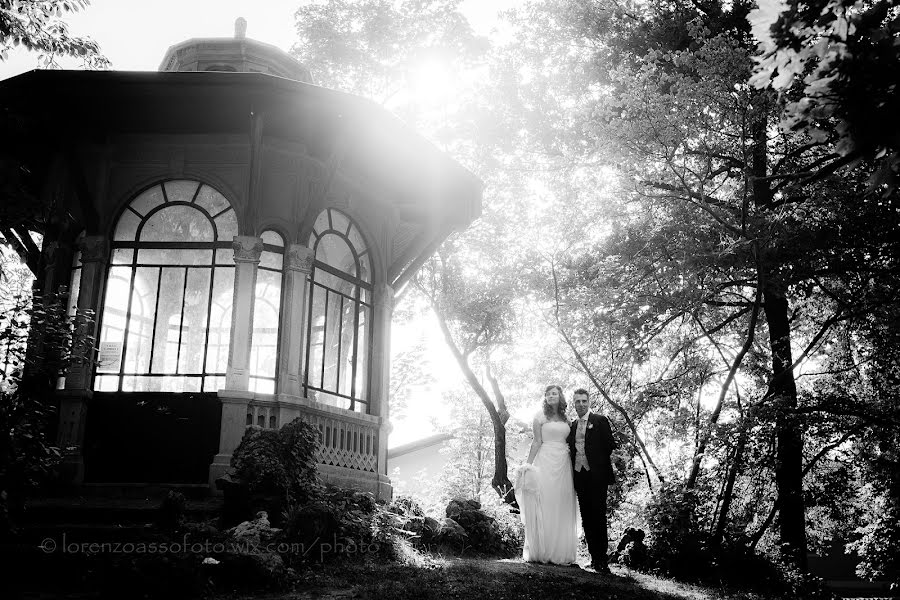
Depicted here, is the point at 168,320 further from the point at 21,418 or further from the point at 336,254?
the point at 21,418

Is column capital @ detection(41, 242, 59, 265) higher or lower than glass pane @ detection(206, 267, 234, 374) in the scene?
higher

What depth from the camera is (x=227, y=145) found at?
10.4m

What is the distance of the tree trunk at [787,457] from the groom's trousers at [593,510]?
240 centimetres

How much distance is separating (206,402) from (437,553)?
132 inches

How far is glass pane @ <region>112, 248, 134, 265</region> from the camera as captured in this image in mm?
Result: 10219

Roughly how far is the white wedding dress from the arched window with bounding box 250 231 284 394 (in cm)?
364

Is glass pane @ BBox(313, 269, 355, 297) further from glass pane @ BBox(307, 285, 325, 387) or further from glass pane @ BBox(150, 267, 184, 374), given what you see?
glass pane @ BBox(150, 267, 184, 374)

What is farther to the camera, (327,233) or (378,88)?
(378,88)

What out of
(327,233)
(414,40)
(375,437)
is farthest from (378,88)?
(375,437)

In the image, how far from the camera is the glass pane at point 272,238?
10.4 m

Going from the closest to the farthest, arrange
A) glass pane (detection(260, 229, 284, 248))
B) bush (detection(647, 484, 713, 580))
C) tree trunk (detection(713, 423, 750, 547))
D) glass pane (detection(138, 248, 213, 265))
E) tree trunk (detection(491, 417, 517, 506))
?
1. bush (detection(647, 484, 713, 580))
2. tree trunk (detection(713, 423, 750, 547))
3. glass pane (detection(138, 248, 213, 265))
4. glass pane (detection(260, 229, 284, 248))
5. tree trunk (detection(491, 417, 517, 506))

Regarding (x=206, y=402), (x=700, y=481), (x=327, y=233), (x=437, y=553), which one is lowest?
(x=437, y=553)

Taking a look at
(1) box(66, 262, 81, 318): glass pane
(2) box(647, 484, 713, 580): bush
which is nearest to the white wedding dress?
(2) box(647, 484, 713, 580): bush

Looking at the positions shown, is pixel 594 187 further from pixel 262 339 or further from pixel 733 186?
pixel 262 339
